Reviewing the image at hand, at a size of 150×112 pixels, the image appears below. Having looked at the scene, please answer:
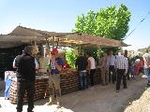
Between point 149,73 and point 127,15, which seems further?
point 127,15

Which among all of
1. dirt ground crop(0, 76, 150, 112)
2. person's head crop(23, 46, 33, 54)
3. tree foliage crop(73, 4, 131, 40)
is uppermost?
tree foliage crop(73, 4, 131, 40)

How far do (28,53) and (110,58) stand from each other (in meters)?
7.61

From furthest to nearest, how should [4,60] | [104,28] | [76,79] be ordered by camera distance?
1. [104,28]
2. [4,60]
3. [76,79]

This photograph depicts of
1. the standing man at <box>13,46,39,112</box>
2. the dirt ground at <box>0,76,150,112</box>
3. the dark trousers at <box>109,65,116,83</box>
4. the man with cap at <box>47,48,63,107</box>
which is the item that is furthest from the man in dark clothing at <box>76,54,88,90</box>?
the standing man at <box>13,46,39,112</box>

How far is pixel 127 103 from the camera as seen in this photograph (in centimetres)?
1061

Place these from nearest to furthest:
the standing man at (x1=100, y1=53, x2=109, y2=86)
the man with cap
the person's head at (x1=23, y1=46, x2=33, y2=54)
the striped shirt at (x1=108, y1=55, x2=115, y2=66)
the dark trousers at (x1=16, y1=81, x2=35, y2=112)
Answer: the dark trousers at (x1=16, y1=81, x2=35, y2=112) → the person's head at (x1=23, y1=46, x2=33, y2=54) → the man with cap → the standing man at (x1=100, y1=53, x2=109, y2=86) → the striped shirt at (x1=108, y1=55, x2=115, y2=66)

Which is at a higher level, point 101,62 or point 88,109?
point 101,62

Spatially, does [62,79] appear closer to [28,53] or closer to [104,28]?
[28,53]

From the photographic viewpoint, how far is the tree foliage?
140 feet

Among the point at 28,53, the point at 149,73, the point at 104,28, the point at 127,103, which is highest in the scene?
the point at 104,28

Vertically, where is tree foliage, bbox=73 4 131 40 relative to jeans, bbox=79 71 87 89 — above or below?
above

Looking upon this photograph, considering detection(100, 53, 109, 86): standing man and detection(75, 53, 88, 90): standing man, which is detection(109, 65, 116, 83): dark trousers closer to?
detection(100, 53, 109, 86): standing man

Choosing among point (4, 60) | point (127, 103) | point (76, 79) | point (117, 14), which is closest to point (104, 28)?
point (117, 14)

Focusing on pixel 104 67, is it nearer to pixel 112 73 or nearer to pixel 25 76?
pixel 112 73
